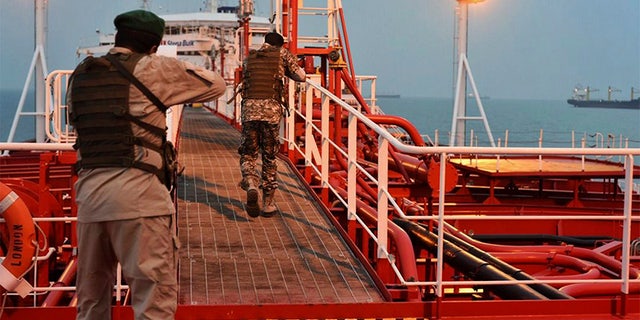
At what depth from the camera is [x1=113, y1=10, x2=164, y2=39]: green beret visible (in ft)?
12.7

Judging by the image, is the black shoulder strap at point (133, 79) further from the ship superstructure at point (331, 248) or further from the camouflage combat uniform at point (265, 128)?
the camouflage combat uniform at point (265, 128)

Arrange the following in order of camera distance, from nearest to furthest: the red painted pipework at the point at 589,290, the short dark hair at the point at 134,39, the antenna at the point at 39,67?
the short dark hair at the point at 134,39, the red painted pipework at the point at 589,290, the antenna at the point at 39,67

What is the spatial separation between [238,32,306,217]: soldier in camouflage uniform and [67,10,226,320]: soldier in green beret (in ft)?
12.0

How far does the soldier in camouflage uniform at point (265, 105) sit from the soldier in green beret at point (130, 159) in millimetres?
3666

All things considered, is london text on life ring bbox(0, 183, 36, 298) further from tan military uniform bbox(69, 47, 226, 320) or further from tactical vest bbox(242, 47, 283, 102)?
tactical vest bbox(242, 47, 283, 102)

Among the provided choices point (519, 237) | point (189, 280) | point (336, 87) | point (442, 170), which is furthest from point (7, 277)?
point (519, 237)

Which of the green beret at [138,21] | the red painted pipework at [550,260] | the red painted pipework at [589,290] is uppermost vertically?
the green beret at [138,21]

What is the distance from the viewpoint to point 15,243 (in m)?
4.92

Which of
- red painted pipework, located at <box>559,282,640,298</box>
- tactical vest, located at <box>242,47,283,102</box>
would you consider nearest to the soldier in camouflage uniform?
tactical vest, located at <box>242,47,283,102</box>

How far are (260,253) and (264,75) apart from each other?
1897 millimetres

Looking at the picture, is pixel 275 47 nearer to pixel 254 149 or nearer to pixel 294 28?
pixel 254 149

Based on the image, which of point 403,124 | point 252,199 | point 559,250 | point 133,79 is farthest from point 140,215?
point 403,124

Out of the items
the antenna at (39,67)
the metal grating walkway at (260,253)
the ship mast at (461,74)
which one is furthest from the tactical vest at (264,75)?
the ship mast at (461,74)

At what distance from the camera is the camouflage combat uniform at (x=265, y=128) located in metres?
7.64
